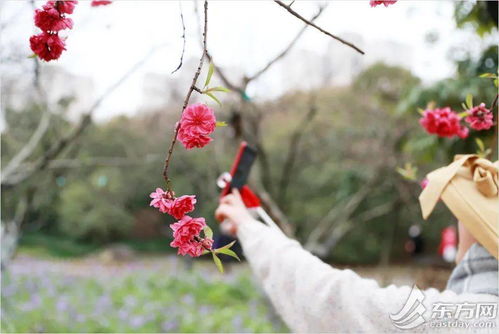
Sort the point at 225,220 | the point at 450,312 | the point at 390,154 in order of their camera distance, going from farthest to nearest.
Result: the point at 390,154 < the point at 225,220 < the point at 450,312

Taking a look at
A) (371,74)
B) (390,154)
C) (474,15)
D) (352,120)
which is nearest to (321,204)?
(352,120)

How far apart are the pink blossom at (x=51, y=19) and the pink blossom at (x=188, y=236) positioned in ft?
1.11

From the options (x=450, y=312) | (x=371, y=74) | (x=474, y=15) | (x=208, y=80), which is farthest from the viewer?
(x=371, y=74)

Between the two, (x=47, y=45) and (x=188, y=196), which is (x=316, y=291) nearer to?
(x=188, y=196)

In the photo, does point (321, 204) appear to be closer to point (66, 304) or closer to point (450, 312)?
point (66, 304)

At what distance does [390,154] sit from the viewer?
197 inches

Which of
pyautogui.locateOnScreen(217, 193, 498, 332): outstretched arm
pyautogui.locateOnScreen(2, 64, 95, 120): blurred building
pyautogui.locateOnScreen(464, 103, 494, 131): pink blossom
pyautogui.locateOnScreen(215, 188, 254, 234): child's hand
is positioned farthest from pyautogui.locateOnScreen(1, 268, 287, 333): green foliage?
pyautogui.locateOnScreen(464, 103, 494, 131): pink blossom

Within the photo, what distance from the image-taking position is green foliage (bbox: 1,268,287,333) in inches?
130

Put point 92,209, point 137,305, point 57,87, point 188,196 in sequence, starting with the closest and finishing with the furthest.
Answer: point 188,196 < point 137,305 < point 57,87 < point 92,209

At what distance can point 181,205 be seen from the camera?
2.19 ft

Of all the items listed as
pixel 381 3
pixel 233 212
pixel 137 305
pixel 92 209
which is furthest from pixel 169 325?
pixel 92 209

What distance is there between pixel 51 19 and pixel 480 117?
0.78 metres

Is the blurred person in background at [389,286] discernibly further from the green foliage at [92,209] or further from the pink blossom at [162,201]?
the green foliage at [92,209]

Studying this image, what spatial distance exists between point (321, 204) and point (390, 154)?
12.5 feet
